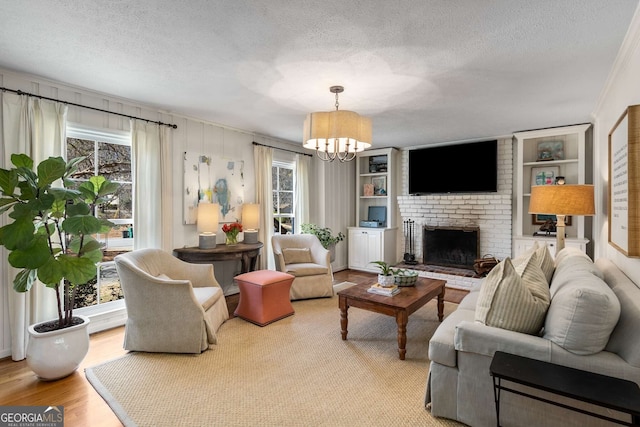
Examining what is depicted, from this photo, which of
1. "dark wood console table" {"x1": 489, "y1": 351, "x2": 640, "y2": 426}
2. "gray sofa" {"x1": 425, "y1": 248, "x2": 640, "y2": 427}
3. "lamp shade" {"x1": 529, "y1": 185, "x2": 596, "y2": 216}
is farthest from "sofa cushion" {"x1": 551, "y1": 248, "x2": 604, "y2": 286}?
"dark wood console table" {"x1": 489, "y1": 351, "x2": 640, "y2": 426}

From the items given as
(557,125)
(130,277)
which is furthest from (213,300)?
(557,125)

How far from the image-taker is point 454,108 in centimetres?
357

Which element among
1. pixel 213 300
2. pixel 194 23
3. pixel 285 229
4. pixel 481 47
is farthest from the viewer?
pixel 285 229

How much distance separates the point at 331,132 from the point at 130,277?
6.75ft

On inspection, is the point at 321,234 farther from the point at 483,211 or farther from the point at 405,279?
the point at 483,211

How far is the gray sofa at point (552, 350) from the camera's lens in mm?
1481

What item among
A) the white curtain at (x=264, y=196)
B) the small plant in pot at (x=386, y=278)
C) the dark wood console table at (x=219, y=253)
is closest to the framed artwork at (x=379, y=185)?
the white curtain at (x=264, y=196)

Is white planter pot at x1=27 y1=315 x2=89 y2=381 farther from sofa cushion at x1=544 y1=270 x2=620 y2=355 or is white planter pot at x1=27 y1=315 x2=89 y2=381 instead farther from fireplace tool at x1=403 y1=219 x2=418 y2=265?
fireplace tool at x1=403 y1=219 x2=418 y2=265

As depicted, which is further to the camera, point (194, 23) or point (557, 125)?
point (557, 125)

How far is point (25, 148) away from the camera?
8.83 feet

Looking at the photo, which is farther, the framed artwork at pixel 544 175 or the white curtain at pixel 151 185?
the framed artwork at pixel 544 175

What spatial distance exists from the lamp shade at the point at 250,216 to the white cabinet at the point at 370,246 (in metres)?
2.36

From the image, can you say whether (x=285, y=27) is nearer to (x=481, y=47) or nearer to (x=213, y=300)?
(x=481, y=47)

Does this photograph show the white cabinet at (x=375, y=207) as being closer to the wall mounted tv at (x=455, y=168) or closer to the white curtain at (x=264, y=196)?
the wall mounted tv at (x=455, y=168)
